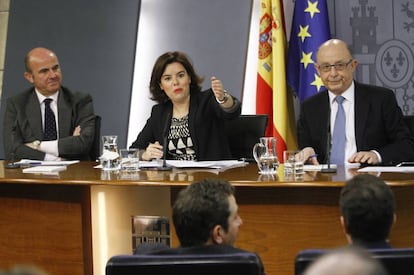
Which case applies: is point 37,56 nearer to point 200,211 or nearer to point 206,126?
→ point 206,126

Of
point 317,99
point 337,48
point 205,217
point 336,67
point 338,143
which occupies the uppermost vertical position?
point 337,48

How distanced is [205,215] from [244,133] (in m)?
2.22

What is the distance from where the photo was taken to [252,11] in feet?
20.7

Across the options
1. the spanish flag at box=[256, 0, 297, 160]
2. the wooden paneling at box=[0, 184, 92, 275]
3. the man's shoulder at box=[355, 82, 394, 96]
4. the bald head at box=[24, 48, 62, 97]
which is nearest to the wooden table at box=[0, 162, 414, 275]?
the wooden paneling at box=[0, 184, 92, 275]

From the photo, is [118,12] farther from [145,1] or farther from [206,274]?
[206,274]

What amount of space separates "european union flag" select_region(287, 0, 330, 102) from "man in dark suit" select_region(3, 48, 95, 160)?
4.85 feet

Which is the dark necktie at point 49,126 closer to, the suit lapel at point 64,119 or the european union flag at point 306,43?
the suit lapel at point 64,119

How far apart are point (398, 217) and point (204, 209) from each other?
4.26ft

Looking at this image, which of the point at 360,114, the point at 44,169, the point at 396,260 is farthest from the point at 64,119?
the point at 396,260

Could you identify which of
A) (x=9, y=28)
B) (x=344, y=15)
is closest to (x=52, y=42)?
(x=9, y=28)

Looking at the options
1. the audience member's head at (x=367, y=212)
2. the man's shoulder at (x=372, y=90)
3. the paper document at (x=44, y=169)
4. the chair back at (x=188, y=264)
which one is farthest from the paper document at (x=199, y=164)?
the chair back at (x=188, y=264)

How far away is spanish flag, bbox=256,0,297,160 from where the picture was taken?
5.75 meters

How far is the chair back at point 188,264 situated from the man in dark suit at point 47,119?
2.86 meters

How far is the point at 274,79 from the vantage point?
19.1ft
